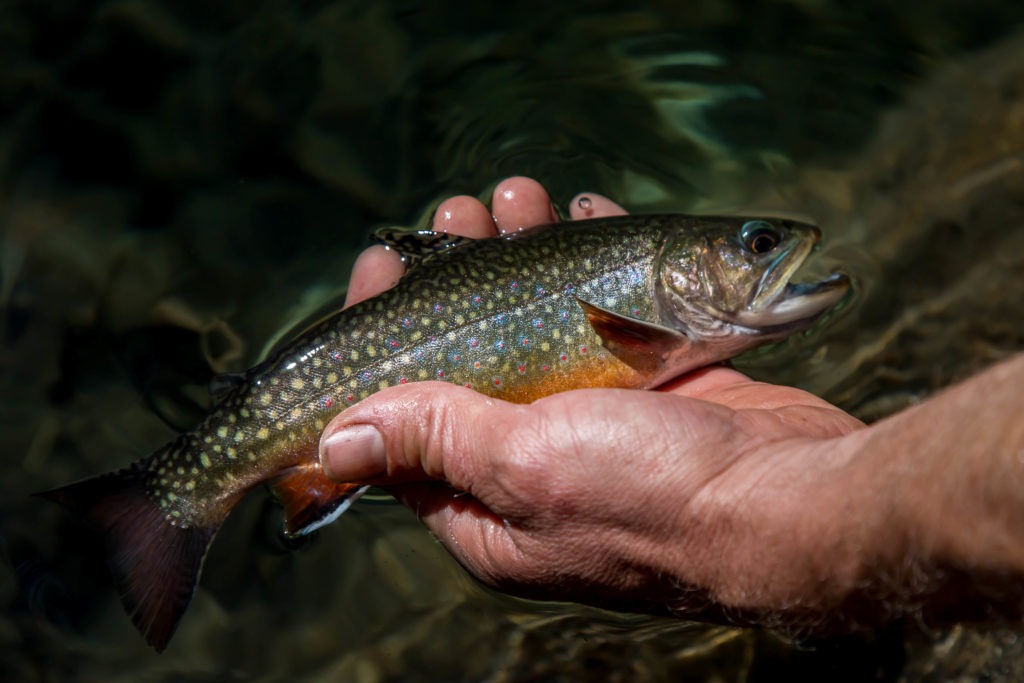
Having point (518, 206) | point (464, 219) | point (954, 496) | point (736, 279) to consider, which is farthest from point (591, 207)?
point (954, 496)

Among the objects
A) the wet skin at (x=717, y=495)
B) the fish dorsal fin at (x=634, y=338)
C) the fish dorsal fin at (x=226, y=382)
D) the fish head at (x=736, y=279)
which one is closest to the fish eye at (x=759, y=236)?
the fish head at (x=736, y=279)

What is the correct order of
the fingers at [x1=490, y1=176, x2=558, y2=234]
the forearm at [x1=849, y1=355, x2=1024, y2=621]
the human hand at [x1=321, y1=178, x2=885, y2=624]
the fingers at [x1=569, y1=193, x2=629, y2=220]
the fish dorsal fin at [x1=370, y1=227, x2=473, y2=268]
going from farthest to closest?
the fingers at [x1=569, y1=193, x2=629, y2=220], the fingers at [x1=490, y1=176, x2=558, y2=234], the fish dorsal fin at [x1=370, y1=227, x2=473, y2=268], the human hand at [x1=321, y1=178, x2=885, y2=624], the forearm at [x1=849, y1=355, x2=1024, y2=621]

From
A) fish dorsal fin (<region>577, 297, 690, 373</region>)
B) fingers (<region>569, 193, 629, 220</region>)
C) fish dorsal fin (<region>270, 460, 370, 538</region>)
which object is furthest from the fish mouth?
fish dorsal fin (<region>270, 460, 370, 538</region>)

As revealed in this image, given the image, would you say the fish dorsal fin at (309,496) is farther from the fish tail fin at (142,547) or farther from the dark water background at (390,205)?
the dark water background at (390,205)

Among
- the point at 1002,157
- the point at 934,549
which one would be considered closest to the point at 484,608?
the point at 934,549

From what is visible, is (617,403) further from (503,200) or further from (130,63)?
(130,63)

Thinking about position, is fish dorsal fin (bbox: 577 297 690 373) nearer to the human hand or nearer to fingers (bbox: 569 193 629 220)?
the human hand

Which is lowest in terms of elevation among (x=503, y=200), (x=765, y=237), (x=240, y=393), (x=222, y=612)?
(x=222, y=612)
